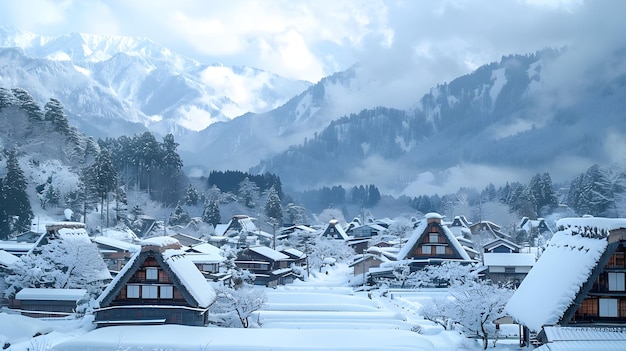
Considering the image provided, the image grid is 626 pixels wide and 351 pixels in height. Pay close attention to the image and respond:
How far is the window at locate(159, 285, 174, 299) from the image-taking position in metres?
23.4

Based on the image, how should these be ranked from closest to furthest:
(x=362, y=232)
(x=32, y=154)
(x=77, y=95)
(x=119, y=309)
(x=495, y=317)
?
1. (x=495, y=317)
2. (x=119, y=309)
3. (x=32, y=154)
4. (x=362, y=232)
5. (x=77, y=95)

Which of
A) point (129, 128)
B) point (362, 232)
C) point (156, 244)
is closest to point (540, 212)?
point (362, 232)

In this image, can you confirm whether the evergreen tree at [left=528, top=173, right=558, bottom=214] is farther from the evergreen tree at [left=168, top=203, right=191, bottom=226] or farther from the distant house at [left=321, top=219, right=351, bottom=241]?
the evergreen tree at [left=168, top=203, right=191, bottom=226]

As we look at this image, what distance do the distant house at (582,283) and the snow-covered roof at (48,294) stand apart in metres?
21.5

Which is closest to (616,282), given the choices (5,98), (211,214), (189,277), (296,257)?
(189,277)

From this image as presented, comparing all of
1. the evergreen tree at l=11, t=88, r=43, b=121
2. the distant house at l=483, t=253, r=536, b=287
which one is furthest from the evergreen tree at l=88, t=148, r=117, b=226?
the distant house at l=483, t=253, r=536, b=287

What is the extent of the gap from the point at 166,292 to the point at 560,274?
15216 millimetres

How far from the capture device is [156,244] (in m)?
22.8

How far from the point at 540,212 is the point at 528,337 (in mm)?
69166

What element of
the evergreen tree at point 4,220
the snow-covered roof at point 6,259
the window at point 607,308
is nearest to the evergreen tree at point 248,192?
the evergreen tree at point 4,220

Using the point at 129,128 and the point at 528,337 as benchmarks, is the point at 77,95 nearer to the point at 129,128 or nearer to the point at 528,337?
the point at 129,128

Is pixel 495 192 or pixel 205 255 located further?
pixel 495 192

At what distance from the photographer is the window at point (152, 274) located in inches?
920

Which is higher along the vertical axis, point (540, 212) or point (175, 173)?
point (175, 173)
